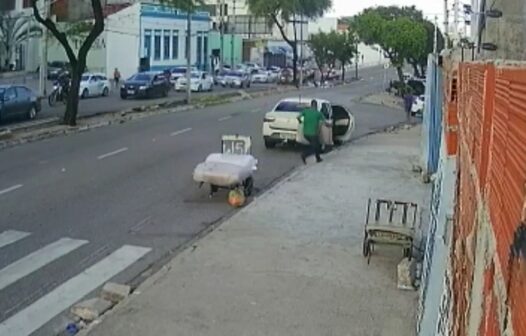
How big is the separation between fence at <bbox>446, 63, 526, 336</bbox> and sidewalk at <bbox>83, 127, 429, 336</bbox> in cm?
439

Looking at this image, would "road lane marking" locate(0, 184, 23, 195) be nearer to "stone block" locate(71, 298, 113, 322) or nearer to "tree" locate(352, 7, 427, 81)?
"stone block" locate(71, 298, 113, 322)

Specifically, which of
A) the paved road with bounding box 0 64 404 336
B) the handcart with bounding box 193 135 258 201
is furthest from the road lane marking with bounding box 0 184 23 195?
the handcart with bounding box 193 135 258 201

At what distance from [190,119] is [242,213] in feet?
65.0

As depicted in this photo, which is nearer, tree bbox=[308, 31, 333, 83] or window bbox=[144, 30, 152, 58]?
window bbox=[144, 30, 152, 58]

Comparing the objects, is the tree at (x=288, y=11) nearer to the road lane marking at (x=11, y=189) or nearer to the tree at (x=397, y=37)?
the tree at (x=397, y=37)

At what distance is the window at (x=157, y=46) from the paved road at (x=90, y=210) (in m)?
46.2

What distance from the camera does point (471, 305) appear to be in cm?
318

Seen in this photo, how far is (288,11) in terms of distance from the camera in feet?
241

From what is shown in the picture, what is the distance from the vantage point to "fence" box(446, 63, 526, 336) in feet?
6.27

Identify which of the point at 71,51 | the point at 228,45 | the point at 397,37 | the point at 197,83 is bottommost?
the point at 197,83

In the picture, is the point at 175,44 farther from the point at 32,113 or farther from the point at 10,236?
the point at 10,236

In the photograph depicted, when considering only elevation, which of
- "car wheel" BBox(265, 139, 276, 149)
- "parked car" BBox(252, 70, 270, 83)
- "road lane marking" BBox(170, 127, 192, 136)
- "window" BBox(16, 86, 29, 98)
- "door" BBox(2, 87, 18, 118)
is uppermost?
"parked car" BBox(252, 70, 270, 83)

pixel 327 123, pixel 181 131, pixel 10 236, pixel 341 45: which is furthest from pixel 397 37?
pixel 10 236

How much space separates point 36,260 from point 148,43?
61.6 m
